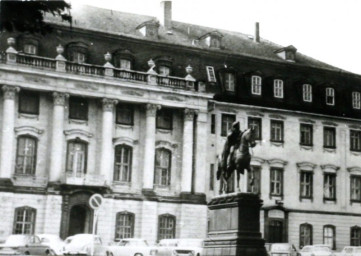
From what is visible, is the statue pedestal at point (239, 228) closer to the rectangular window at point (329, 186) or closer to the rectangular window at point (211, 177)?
the rectangular window at point (211, 177)

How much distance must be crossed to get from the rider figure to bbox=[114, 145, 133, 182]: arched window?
819 inches

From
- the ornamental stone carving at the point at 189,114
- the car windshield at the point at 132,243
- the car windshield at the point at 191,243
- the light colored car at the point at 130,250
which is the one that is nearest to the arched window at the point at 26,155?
the car windshield at the point at 132,243

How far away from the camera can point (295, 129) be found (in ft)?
154

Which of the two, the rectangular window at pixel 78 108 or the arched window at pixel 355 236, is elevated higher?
the rectangular window at pixel 78 108

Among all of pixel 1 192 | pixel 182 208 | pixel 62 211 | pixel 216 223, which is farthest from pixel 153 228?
pixel 216 223

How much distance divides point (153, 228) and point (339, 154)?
52.0 feet

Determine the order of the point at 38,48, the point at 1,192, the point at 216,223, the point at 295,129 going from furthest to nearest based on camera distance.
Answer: the point at 295,129 < the point at 38,48 < the point at 1,192 < the point at 216,223

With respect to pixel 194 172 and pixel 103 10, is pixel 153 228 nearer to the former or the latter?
pixel 194 172

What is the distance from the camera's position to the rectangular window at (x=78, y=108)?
40.4m

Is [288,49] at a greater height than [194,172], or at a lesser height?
greater

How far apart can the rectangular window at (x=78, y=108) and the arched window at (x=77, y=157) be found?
1515 mm

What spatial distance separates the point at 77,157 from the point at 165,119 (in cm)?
644

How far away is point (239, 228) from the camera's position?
19078 millimetres

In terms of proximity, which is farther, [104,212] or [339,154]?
[339,154]
